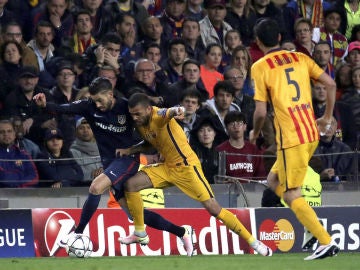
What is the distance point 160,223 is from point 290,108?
8.30 feet

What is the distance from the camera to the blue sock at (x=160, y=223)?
559 inches

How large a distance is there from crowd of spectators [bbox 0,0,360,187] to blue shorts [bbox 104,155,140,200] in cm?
244

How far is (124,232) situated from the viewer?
616 inches

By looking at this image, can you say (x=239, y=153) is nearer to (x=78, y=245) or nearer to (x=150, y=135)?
(x=150, y=135)

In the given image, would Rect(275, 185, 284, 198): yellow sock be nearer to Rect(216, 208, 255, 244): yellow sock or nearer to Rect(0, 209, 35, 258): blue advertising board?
Rect(216, 208, 255, 244): yellow sock

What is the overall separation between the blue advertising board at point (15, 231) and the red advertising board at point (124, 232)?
9 cm

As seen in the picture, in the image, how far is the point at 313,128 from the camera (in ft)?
41.0

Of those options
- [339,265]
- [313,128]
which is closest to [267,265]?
[339,265]

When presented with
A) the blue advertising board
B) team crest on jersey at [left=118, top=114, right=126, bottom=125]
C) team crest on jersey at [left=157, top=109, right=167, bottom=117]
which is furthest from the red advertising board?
team crest on jersey at [left=157, top=109, right=167, bottom=117]

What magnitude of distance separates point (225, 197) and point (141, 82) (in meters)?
2.88

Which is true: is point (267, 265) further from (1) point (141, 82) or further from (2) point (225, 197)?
(1) point (141, 82)

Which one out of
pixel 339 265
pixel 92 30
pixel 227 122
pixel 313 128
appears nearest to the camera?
pixel 339 265

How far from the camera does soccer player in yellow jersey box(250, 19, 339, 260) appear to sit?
12.3 m

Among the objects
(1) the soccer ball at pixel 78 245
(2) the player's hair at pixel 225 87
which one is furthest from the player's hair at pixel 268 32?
(2) the player's hair at pixel 225 87
